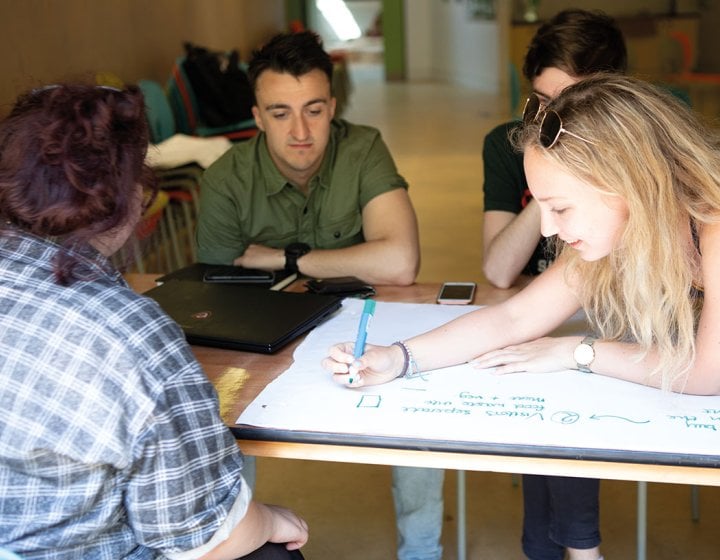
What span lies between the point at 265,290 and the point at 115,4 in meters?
3.96

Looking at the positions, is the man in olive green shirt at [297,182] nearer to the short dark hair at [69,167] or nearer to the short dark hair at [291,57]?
the short dark hair at [291,57]

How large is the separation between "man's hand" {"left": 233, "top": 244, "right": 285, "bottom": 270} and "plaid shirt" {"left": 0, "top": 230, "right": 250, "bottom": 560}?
3.82 ft

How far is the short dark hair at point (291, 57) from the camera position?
2.52m

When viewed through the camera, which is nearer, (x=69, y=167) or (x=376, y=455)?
(x=69, y=167)

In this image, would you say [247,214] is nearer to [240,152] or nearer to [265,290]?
[240,152]

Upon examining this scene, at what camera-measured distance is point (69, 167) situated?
121 cm

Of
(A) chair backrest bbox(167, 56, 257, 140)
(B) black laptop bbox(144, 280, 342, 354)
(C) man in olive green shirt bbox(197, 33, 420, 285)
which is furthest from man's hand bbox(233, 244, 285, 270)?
(A) chair backrest bbox(167, 56, 257, 140)

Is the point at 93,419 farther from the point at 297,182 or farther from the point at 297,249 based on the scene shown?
the point at 297,182

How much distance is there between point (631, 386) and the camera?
1.56 m

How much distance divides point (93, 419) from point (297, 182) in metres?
1.50

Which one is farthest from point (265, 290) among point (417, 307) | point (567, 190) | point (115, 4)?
point (115, 4)

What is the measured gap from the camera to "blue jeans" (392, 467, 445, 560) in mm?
2191

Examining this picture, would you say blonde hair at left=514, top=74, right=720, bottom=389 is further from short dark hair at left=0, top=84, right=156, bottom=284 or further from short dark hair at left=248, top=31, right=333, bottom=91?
short dark hair at left=248, top=31, right=333, bottom=91

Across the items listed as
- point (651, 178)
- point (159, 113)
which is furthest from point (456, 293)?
point (159, 113)
